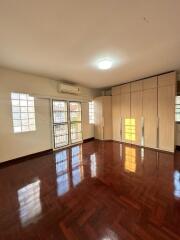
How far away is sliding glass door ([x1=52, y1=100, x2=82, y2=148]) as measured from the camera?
452 cm

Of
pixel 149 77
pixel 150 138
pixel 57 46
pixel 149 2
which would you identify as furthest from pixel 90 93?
pixel 149 2

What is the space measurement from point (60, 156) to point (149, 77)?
13.3ft

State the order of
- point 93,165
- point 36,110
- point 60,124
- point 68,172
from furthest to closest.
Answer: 1. point 60,124
2. point 36,110
3. point 93,165
4. point 68,172

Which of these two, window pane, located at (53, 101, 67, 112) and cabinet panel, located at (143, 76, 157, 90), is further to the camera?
window pane, located at (53, 101, 67, 112)

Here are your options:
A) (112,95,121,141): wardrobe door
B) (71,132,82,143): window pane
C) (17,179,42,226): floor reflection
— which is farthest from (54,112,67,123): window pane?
(17,179,42,226): floor reflection

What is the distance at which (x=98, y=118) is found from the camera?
5.79 m

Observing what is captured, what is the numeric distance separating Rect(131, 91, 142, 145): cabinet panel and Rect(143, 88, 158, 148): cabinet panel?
0.61ft

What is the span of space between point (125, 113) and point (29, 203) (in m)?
4.27

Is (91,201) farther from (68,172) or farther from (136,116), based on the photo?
(136,116)

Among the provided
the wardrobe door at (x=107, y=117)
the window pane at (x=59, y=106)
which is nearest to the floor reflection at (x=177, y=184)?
the wardrobe door at (x=107, y=117)

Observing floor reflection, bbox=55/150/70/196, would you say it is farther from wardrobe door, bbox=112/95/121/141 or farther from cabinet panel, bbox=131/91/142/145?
cabinet panel, bbox=131/91/142/145

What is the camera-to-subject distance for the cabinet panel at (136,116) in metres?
4.48

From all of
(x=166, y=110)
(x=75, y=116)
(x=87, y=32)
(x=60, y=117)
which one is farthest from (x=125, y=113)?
(x=87, y=32)

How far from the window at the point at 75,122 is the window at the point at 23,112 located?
5.31 feet
